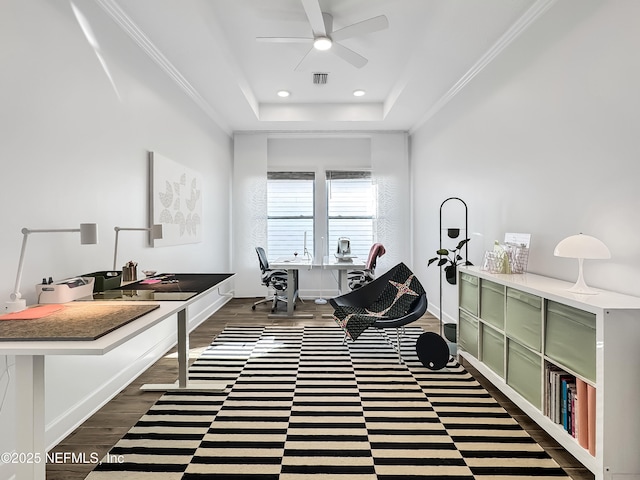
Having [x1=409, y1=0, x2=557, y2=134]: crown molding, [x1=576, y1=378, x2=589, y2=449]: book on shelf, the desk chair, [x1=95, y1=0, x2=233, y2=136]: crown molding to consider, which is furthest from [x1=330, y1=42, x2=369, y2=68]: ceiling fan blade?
[x1=576, y1=378, x2=589, y2=449]: book on shelf

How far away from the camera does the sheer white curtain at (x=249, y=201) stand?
632 cm

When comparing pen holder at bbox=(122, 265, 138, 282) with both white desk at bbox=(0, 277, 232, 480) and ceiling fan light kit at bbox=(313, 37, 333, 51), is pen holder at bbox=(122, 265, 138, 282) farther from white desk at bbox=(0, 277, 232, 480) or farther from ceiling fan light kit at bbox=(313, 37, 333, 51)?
ceiling fan light kit at bbox=(313, 37, 333, 51)

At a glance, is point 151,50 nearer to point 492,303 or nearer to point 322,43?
point 322,43

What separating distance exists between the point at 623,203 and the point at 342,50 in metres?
2.49

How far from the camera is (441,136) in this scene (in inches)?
191

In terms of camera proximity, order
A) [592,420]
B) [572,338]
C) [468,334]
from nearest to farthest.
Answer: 1. [592,420]
2. [572,338]
3. [468,334]

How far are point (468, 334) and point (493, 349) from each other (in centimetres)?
43

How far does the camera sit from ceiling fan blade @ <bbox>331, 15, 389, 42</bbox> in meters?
2.93

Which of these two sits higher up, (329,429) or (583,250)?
(583,250)

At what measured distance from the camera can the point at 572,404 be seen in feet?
6.27

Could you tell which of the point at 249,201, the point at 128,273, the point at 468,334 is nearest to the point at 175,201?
the point at 128,273

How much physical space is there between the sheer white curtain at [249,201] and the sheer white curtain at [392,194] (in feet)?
6.12

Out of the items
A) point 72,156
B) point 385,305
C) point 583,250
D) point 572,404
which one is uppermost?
point 72,156

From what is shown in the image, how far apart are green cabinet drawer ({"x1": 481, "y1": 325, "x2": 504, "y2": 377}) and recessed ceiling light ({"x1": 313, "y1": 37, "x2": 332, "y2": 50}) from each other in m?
2.63
